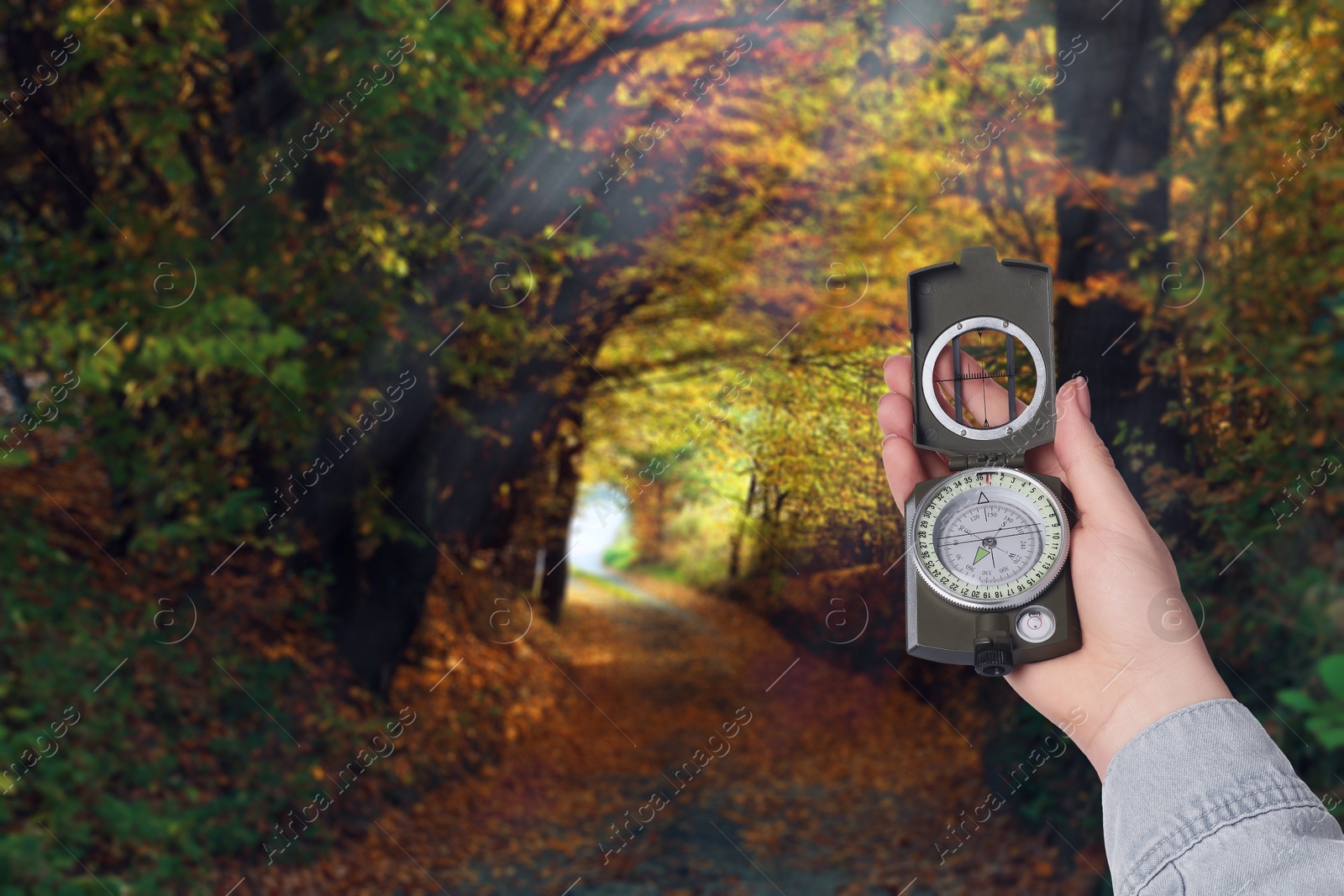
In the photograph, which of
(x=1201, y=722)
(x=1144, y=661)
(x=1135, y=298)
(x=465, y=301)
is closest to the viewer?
(x=1201, y=722)

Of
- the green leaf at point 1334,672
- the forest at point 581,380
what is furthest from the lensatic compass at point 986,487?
the green leaf at point 1334,672

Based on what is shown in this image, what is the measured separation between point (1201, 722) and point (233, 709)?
6814mm

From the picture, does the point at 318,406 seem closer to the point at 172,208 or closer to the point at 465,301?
the point at 465,301

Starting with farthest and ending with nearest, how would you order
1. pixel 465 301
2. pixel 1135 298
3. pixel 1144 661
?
pixel 465 301 → pixel 1135 298 → pixel 1144 661

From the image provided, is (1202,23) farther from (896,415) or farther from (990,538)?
(990,538)

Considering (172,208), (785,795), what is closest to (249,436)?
(172,208)

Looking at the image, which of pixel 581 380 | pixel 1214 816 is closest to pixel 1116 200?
pixel 1214 816

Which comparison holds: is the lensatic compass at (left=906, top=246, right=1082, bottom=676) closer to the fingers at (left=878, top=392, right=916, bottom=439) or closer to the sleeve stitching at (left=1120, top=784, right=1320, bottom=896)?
the fingers at (left=878, top=392, right=916, bottom=439)

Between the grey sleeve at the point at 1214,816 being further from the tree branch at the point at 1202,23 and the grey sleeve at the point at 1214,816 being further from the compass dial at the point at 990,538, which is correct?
the tree branch at the point at 1202,23

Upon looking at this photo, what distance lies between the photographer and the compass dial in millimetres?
1270

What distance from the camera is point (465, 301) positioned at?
6977mm

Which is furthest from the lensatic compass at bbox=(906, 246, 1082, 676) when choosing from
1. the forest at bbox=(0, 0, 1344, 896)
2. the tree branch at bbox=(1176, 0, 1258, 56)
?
the tree branch at bbox=(1176, 0, 1258, 56)

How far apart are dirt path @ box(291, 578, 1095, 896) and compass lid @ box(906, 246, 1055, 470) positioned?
333 centimetres

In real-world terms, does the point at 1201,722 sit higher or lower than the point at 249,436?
higher
